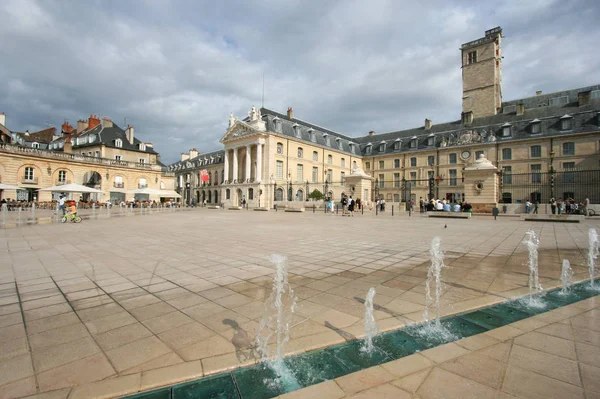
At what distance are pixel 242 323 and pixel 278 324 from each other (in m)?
0.41

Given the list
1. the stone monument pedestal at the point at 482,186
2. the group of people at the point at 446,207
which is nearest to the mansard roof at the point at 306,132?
the group of people at the point at 446,207

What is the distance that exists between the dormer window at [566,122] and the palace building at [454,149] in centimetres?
12

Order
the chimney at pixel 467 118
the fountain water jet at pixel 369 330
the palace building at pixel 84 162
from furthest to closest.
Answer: the chimney at pixel 467 118 < the palace building at pixel 84 162 < the fountain water jet at pixel 369 330

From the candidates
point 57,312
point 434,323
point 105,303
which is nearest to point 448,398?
point 434,323

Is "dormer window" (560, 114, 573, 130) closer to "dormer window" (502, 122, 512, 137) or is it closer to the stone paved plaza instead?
"dormer window" (502, 122, 512, 137)

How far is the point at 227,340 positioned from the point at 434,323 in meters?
2.08

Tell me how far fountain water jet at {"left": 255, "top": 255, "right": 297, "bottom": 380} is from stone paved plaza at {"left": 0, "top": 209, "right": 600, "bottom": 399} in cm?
9

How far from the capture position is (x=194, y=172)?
6819 cm

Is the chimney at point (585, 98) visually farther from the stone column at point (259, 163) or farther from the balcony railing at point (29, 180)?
the balcony railing at point (29, 180)

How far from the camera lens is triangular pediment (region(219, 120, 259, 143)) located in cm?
4366

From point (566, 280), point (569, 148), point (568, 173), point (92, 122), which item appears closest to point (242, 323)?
point (566, 280)

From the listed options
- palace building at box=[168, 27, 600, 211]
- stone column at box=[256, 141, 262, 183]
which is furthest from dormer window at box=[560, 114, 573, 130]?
stone column at box=[256, 141, 262, 183]

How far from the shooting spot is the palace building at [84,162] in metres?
29.9

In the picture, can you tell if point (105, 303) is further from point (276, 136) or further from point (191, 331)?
point (276, 136)
